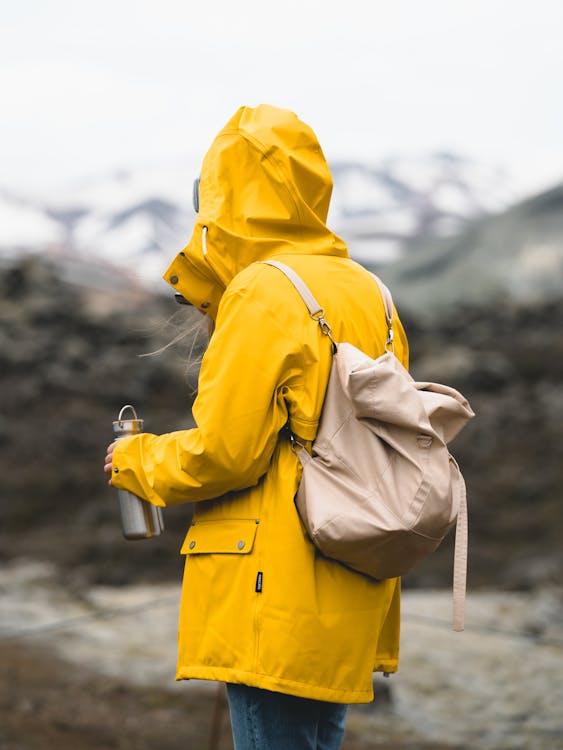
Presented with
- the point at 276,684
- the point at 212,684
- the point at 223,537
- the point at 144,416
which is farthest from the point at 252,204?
the point at 144,416

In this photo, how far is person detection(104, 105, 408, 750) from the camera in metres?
1.55

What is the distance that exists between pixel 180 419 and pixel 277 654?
403 inches

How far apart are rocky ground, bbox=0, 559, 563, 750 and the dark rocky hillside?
0.99 metres

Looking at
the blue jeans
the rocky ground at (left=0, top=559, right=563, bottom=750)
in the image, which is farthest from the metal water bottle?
the rocky ground at (left=0, top=559, right=563, bottom=750)

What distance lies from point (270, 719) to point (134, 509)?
1.44 feet

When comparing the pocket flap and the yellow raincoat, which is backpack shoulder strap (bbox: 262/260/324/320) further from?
the pocket flap

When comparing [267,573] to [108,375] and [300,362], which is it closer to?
[300,362]

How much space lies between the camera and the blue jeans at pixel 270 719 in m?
1.59

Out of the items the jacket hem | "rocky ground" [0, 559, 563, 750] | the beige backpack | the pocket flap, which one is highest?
the beige backpack

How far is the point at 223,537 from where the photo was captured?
1.60 metres

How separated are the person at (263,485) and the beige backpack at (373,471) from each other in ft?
0.10

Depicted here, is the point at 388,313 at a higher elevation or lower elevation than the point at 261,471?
higher

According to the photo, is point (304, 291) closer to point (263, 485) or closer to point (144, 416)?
point (263, 485)

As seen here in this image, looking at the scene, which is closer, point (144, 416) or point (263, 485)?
point (263, 485)
